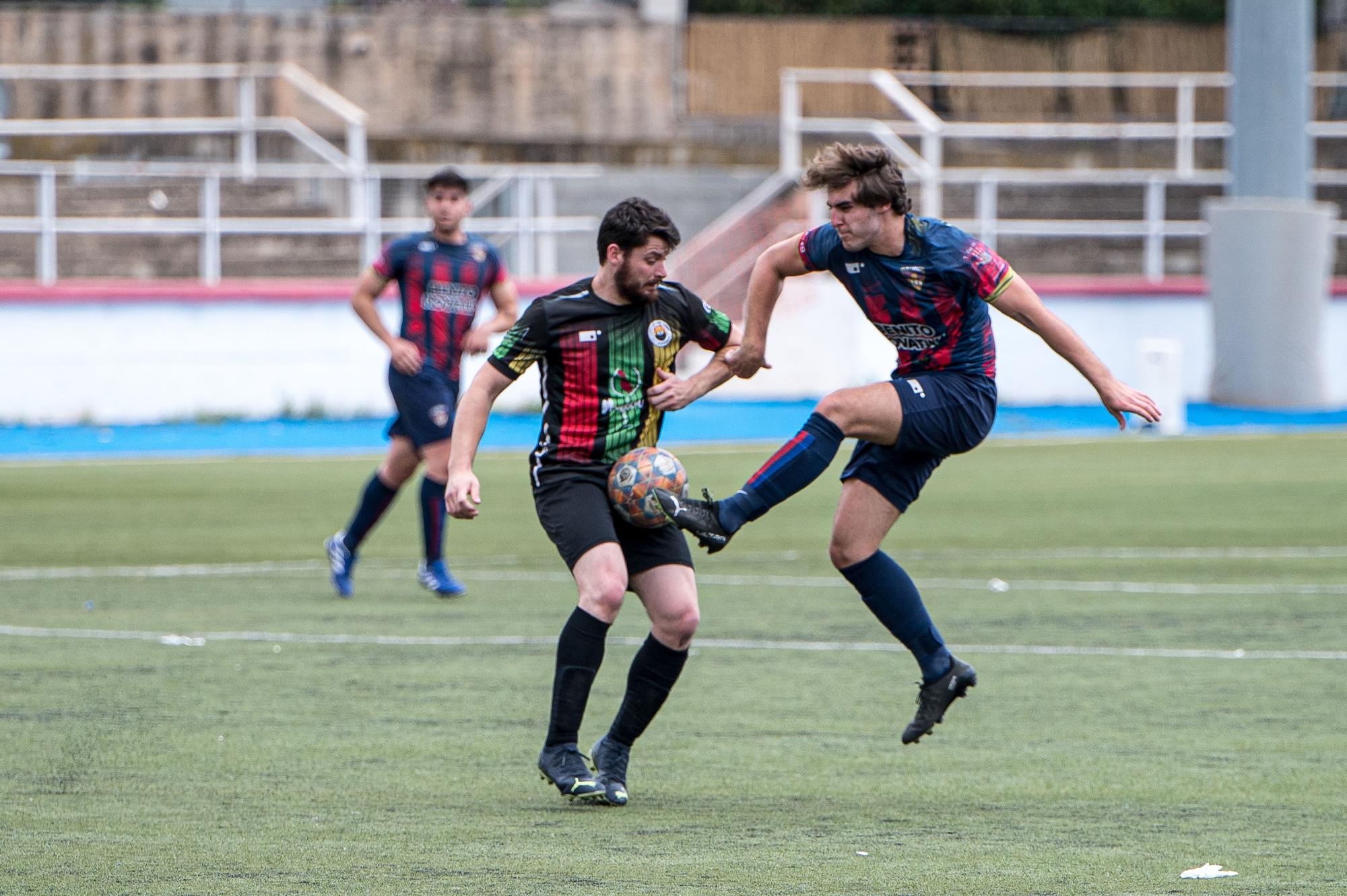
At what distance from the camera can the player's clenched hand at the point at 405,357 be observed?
10750 mm

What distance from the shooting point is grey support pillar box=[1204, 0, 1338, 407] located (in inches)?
995

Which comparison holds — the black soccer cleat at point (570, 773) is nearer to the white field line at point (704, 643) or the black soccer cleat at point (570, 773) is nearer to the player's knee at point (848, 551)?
the player's knee at point (848, 551)

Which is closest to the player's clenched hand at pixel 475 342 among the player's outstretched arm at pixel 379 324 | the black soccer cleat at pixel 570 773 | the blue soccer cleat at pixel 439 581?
the player's outstretched arm at pixel 379 324

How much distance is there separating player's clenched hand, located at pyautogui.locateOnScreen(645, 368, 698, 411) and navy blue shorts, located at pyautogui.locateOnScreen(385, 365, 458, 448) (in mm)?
4348

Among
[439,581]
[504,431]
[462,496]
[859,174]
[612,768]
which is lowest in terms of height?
[504,431]

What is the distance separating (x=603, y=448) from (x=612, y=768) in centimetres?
101

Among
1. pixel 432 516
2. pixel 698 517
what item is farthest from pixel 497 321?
pixel 698 517

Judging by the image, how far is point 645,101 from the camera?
34.7m

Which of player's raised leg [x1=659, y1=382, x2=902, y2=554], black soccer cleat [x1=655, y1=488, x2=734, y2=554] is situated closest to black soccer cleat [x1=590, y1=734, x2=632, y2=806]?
black soccer cleat [x1=655, y1=488, x2=734, y2=554]

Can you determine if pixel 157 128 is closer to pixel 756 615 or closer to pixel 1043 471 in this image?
pixel 1043 471

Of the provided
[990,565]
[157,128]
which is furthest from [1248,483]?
[157,128]

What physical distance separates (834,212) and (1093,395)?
20050mm

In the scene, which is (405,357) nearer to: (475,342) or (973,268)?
(475,342)

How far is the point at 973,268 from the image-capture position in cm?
659
